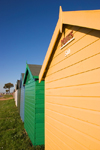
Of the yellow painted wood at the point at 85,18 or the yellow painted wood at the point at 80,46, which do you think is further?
the yellow painted wood at the point at 80,46

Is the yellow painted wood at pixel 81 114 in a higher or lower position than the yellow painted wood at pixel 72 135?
higher

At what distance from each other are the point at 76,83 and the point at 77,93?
196mm

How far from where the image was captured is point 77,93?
2.08 metres

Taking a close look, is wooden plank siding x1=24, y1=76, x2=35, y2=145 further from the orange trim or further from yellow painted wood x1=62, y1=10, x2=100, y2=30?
yellow painted wood x1=62, y1=10, x2=100, y2=30

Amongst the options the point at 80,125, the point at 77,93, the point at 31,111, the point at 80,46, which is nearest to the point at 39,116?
the point at 31,111

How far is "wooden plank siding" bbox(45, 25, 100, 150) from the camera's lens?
170 cm

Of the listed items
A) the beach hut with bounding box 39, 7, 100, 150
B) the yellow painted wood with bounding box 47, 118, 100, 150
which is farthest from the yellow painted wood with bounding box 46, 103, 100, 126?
the yellow painted wood with bounding box 47, 118, 100, 150

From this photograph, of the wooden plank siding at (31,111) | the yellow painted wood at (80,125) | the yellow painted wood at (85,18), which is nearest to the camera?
the yellow painted wood at (85,18)

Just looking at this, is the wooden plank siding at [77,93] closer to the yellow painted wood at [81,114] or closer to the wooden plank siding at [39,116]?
the yellow painted wood at [81,114]

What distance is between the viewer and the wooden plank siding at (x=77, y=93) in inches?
66.9

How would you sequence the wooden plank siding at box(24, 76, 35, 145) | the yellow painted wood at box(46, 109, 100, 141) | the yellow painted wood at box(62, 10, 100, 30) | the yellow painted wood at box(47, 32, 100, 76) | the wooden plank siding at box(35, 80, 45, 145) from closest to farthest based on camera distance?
1. the yellow painted wood at box(62, 10, 100, 30)
2. the yellow painted wood at box(46, 109, 100, 141)
3. the yellow painted wood at box(47, 32, 100, 76)
4. the wooden plank siding at box(35, 80, 45, 145)
5. the wooden plank siding at box(24, 76, 35, 145)

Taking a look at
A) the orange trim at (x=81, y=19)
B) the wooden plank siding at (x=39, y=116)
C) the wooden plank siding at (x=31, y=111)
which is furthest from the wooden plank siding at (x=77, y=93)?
the wooden plank siding at (x=31, y=111)

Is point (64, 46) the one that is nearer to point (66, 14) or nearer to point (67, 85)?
point (66, 14)

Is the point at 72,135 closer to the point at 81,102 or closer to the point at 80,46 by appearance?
the point at 81,102
